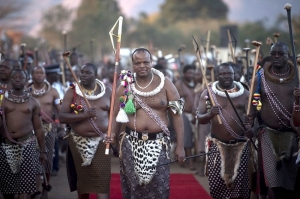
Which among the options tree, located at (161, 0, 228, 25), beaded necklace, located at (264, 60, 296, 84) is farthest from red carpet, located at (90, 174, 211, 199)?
tree, located at (161, 0, 228, 25)

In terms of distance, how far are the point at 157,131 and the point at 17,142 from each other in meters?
2.54

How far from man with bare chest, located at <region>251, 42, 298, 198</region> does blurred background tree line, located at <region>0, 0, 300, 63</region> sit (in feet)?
93.5

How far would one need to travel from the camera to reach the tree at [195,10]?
4303 cm

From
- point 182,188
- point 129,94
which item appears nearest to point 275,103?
point 129,94

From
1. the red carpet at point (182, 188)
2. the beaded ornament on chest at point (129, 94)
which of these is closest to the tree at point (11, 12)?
the red carpet at point (182, 188)

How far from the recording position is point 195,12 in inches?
1724

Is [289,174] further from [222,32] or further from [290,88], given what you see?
[222,32]

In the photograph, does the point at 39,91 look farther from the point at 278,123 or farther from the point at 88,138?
the point at 278,123

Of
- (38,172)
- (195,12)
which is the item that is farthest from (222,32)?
(195,12)

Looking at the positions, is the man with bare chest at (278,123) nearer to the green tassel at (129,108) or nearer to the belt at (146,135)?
the belt at (146,135)

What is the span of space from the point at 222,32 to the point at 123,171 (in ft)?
48.7

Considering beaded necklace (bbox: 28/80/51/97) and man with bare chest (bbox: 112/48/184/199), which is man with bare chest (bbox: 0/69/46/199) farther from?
beaded necklace (bbox: 28/80/51/97)

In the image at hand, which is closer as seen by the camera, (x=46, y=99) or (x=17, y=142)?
(x=17, y=142)

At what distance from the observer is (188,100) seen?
16.2 m
